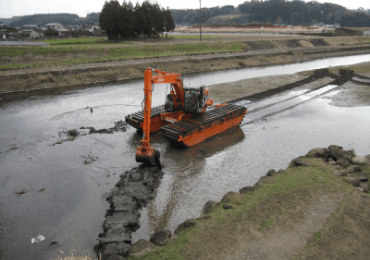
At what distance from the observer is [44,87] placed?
27188 millimetres

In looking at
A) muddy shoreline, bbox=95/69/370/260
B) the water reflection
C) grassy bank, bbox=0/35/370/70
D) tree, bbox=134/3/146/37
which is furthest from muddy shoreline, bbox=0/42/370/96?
muddy shoreline, bbox=95/69/370/260

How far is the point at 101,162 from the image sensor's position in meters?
13.2

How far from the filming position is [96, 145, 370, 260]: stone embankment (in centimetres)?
780

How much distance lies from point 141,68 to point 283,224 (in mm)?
29241

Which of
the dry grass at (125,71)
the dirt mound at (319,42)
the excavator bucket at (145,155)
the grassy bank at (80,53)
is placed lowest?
the excavator bucket at (145,155)

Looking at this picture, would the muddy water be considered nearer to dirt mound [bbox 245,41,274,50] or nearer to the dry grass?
the dry grass

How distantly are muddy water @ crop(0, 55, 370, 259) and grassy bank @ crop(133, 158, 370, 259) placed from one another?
153 centimetres

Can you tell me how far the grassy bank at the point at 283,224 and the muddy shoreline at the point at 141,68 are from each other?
24018mm

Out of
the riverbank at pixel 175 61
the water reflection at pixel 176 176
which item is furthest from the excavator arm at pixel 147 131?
the riverbank at pixel 175 61

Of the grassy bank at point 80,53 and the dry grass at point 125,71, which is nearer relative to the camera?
the dry grass at point 125,71

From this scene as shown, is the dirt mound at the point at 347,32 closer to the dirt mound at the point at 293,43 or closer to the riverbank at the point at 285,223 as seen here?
the dirt mound at the point at 293,43

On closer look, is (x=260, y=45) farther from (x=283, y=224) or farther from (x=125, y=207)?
(x=283, y=224)

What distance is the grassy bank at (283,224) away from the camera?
7.21m

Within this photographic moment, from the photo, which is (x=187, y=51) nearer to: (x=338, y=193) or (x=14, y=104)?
(x=14, y=104)
